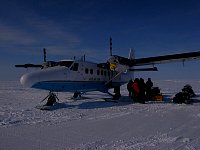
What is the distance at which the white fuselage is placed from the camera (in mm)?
13459

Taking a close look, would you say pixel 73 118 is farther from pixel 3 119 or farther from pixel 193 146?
pixel 193 146

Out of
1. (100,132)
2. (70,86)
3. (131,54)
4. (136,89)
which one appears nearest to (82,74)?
(70,86)

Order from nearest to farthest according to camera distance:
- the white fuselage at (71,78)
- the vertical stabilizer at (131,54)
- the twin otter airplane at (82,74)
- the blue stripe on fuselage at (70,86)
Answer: the white fuselage at (71,78) → the twin otter airplane at (82,74) → the blue stripe on fuselage at (70,86) → the vertical stabilizer at (131,54)

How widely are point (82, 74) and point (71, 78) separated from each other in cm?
135

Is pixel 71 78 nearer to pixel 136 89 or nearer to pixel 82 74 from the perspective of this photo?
pixel 82 74

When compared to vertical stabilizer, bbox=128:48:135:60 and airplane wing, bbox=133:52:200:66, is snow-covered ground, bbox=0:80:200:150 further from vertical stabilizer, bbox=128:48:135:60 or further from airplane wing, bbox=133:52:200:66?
vertical stabilizer, bbox=128:48:135:60

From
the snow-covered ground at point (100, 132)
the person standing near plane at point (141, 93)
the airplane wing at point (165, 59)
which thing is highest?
the airplane wing at point (165, 59)

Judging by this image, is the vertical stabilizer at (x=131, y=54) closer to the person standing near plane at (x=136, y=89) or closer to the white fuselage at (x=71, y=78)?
the white fuselage at (x=71, y=78)

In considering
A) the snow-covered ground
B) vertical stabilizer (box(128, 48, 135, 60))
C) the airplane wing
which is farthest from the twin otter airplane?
vertical stabilizer (box(128, 48, 135, 60))

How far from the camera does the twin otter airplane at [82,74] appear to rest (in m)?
13.7

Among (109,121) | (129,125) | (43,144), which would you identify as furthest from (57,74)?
(43,144)

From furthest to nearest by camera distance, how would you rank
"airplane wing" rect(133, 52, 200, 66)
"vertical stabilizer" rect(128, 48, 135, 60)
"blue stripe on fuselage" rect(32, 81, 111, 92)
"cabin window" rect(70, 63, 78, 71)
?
"vertical stabilizer" rect(128, 48, 135, 60)
"airplane wing" rect(133, 52, 200, 66)
"cabin window" rect(70, 63, 78, 71)
"blue stripe on fuselage" rect(32, 81, 111, 92)

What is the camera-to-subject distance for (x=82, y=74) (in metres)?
17.1

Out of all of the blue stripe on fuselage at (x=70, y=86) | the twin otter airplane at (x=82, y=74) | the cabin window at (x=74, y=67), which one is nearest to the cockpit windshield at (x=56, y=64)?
the twin otter airplane at (x=82, y=74)
